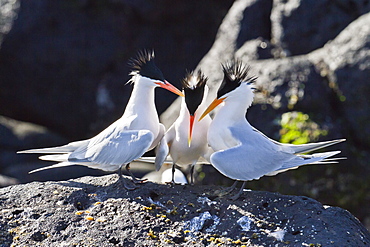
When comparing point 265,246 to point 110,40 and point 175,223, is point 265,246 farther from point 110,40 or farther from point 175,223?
point 110,40

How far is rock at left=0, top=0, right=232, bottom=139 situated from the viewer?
12898mm

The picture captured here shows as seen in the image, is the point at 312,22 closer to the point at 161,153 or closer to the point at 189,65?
the point at 189,65

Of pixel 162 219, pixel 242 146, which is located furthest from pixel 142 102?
pixel 162 219

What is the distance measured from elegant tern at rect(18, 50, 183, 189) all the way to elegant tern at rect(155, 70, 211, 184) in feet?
0.47

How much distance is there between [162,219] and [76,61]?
844cm

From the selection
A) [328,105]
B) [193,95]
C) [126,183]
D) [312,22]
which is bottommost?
[126,183]

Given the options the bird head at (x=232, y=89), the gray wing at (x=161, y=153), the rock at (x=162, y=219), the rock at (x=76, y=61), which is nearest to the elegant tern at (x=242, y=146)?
the bird head at (x=232, y=89)

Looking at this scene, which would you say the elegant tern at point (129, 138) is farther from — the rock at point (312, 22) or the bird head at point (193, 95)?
the rock at point (312, 22)

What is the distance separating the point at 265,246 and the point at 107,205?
5.02ft

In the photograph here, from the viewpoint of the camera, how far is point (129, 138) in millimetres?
5867

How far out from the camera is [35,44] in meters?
13.0

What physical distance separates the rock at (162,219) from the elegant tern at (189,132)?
0.56m

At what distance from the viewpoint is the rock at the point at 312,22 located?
10312 millimetres

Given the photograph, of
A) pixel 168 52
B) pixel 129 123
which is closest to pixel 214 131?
pixel 129 123
